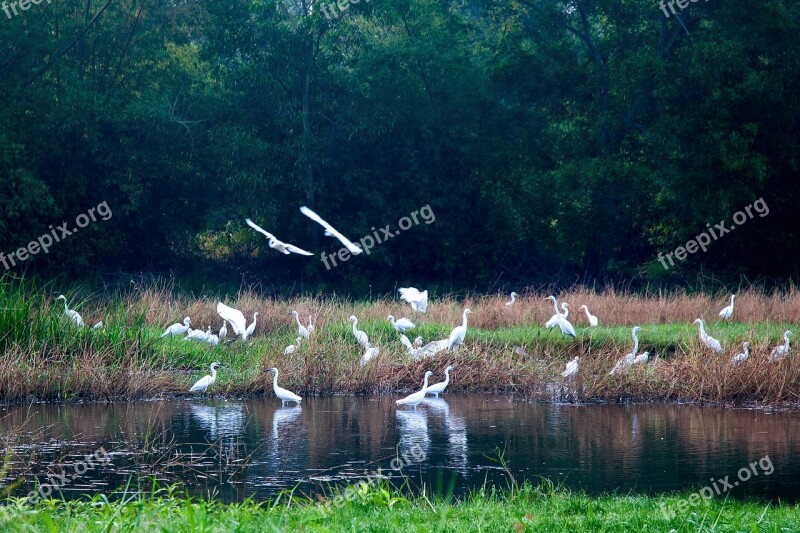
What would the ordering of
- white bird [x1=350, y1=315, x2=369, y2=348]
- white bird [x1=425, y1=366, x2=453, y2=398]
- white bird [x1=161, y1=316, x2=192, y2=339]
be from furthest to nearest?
white bird [x1=161, y1=316, x2=192, y2=339] < white bird [x1=350, y1=315, x2=369, y2=348] < white bird [x1=425, y1=366, x2=453, y2=398]

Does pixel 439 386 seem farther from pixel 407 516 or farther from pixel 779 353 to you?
pixel 407 516

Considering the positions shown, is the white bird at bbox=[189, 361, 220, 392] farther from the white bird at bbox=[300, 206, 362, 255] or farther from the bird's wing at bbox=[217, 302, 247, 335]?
the white bird at bbox=[300, 206, 362, 255]

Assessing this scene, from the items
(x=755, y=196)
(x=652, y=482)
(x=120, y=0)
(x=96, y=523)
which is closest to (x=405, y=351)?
(x=652, y=482)

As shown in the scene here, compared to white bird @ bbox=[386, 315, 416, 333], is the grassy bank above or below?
below

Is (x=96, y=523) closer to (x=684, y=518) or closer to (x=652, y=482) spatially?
(x=684, y=518)

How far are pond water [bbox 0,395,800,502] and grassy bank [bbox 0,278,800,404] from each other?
1.27 ft

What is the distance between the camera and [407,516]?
6.26 m

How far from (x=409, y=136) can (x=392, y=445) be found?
67.3ft

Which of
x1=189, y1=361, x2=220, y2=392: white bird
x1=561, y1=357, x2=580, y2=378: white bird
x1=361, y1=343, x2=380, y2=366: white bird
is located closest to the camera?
x1=189, y1=361, x2=220, y2=392: white bird

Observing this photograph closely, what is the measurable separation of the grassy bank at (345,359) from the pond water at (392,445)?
1.27 ft

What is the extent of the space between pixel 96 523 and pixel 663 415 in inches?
362

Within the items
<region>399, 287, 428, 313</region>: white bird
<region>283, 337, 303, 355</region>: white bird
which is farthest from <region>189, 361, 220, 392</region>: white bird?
<region>399, 287, 428, 313</region>: white bird

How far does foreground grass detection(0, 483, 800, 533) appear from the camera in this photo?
5.21m

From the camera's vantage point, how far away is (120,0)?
28703 mm
